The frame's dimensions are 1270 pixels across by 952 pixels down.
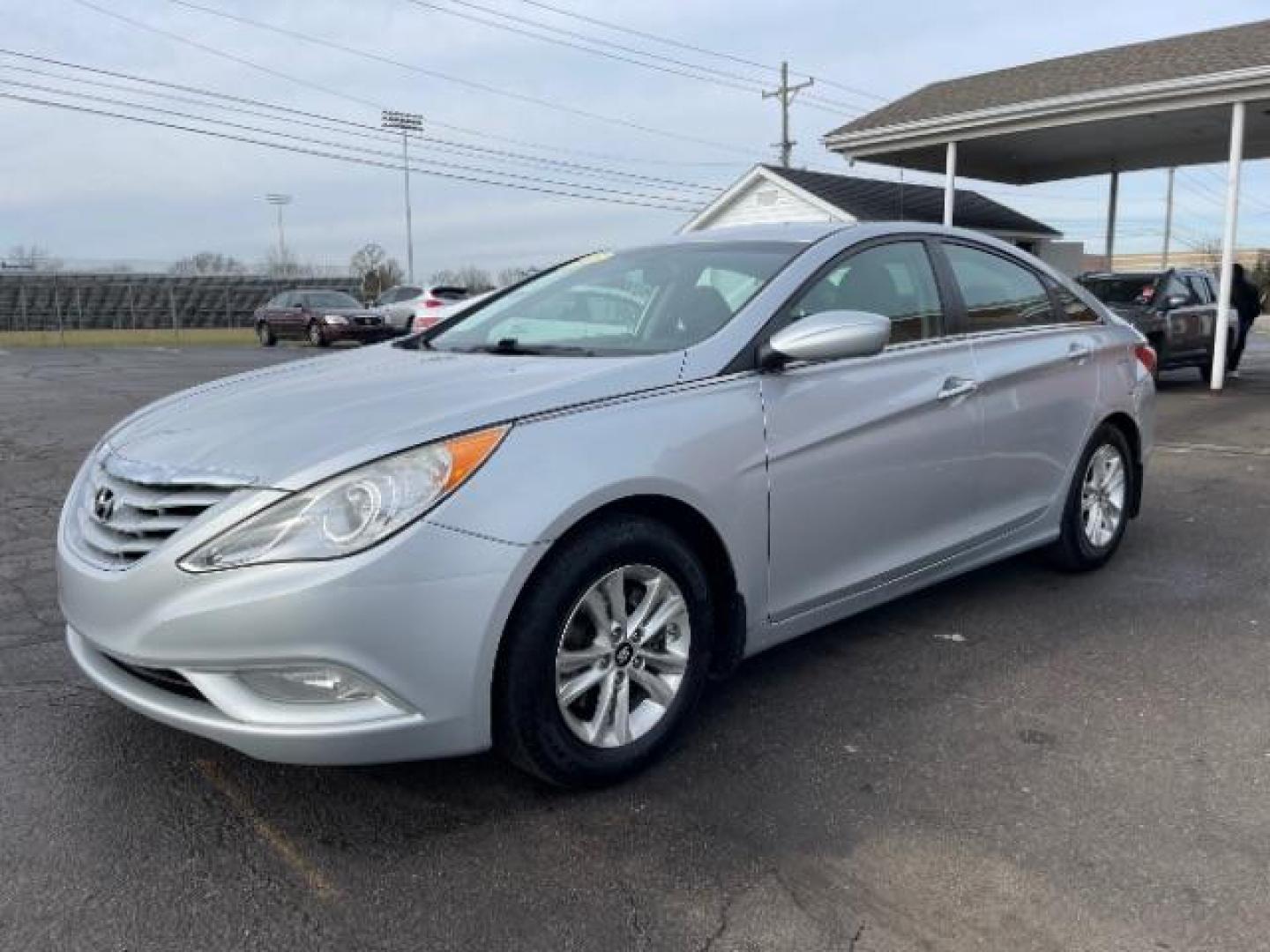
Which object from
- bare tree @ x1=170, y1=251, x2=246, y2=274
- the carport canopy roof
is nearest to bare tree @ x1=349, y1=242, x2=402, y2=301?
bare tree @ x1=170, y1=251, x2=246, y2=274

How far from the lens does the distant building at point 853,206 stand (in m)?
22.2

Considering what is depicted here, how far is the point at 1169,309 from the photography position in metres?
13.8

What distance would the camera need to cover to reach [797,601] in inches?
134

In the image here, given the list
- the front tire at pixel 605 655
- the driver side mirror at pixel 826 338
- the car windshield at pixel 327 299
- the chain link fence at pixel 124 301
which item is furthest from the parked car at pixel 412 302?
the front tire at pixel 605 655

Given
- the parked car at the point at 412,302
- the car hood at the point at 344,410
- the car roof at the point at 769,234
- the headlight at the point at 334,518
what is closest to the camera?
the headlight at the point at 334,518

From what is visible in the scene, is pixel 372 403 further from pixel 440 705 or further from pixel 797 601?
pixel 797 601

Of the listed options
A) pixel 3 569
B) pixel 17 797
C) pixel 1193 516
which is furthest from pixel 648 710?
pixel 1193 516

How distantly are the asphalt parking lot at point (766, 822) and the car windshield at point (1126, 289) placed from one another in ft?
35.7

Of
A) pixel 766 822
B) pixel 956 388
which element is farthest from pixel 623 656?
pixel 956 388

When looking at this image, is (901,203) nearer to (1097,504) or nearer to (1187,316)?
(1187,316)

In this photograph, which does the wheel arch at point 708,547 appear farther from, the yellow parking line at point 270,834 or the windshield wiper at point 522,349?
the yellow parking line at point 270,834

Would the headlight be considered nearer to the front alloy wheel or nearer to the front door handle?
the front alloy wheel

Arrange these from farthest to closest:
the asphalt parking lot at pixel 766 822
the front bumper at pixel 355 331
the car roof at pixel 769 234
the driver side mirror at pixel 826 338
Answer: the front bumper at pixel 355 331 < the car roof at pixel 769 234 < the driver side mirror at pixel 826 338 < the asphalt parking lot at pixel 766 822

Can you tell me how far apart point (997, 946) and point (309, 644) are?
1.65 meters
